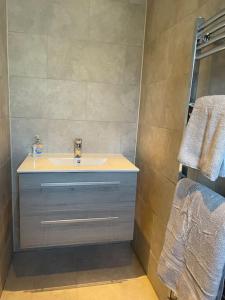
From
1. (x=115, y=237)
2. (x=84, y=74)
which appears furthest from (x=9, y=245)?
(x=84, y=74)

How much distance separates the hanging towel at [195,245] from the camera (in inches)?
34.0

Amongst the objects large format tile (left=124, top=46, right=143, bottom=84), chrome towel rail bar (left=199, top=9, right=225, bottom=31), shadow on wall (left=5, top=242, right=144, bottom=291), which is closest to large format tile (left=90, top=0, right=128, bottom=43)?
large format tile (left=124, top=46, right=143, bottom=84)

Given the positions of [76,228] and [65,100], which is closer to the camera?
[76,228]

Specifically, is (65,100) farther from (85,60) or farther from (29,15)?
(29,15)

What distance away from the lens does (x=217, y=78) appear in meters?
1.09

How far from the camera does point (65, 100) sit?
190 cm

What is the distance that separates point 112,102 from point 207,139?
47.3 inches

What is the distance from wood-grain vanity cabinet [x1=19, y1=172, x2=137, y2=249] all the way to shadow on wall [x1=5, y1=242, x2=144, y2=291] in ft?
1.32

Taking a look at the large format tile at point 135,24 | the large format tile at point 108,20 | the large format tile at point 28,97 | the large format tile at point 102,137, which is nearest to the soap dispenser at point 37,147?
the large format tile at point 28,97

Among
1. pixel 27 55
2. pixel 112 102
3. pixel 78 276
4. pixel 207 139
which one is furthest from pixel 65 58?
pixel 78 276

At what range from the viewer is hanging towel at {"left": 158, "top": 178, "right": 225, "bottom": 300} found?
86 centimetres

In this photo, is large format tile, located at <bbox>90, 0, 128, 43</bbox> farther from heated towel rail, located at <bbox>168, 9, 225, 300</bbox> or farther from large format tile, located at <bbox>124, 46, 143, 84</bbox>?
heated towel rail, located at <bbox>168, 9, 225, 300</bbox>

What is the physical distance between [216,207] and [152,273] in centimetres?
111

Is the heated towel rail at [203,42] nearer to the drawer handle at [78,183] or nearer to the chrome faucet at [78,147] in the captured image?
the drawer handle at [78,183]
